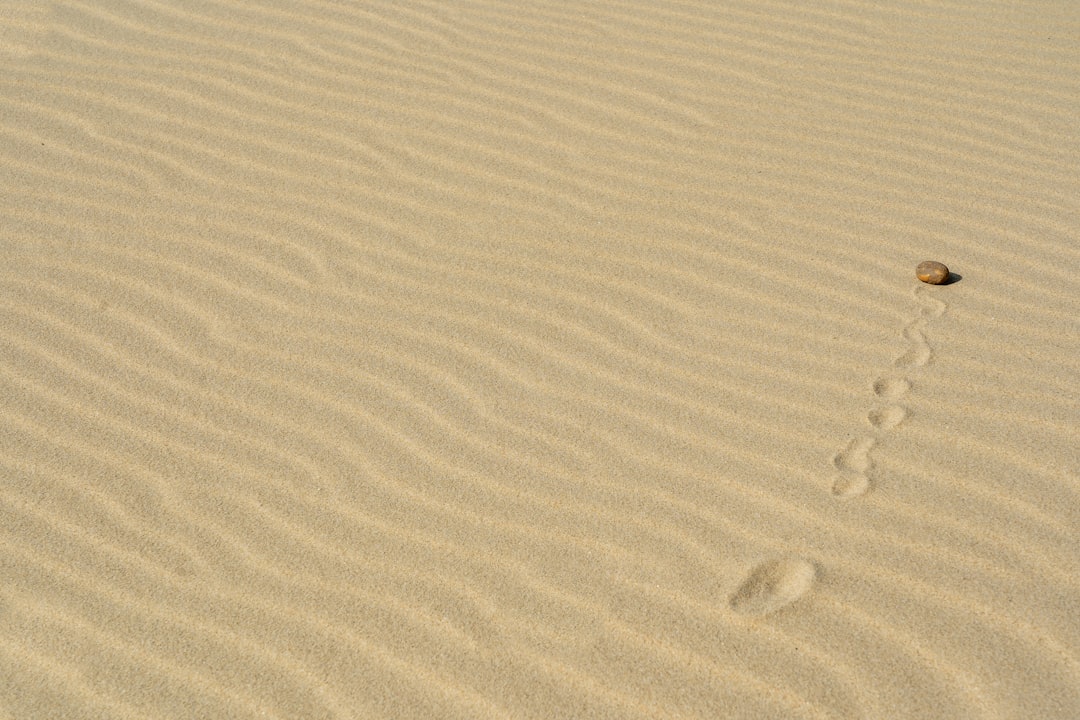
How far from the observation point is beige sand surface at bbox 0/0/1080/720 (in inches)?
97.7

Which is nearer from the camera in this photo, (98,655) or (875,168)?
(98,655)

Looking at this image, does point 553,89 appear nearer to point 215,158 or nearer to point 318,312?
point 215,158

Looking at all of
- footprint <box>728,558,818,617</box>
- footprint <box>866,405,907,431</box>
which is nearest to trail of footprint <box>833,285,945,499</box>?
footprint <box>866,405,907,431</box>

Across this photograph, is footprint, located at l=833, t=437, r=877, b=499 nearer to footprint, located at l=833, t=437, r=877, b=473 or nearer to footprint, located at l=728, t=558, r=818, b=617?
footprint, located at l=833, t=437, r=877, b=473

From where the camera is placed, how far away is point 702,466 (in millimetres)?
2947

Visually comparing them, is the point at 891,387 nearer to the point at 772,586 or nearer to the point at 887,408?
the point at 887,408

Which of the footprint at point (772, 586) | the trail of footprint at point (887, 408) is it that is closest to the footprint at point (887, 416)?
the trail of footprint at point (887, 408)

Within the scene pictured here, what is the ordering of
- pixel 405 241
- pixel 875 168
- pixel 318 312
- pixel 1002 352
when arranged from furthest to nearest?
pixel 875 168, pixel 405 241, pixel 318 312, pixel 1002 352

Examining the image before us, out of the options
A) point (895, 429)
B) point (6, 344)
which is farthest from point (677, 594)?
point (6, 344)

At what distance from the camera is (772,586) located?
8.51 ft

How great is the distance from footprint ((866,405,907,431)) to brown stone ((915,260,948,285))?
66cm

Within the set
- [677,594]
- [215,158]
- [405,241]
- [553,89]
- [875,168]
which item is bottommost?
[677,594]

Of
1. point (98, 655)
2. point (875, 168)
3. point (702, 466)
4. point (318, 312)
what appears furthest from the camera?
point (875, 168)

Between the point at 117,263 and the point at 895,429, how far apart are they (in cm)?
240
